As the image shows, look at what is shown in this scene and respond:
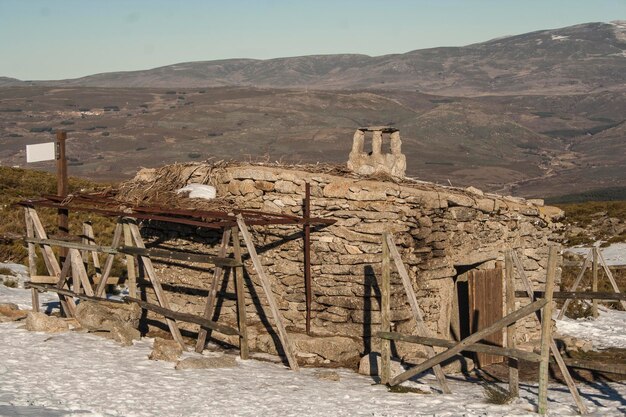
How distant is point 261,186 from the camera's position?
12594mm

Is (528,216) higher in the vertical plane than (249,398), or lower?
higher

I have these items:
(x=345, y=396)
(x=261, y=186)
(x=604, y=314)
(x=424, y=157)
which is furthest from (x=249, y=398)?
(x=424, y=157)

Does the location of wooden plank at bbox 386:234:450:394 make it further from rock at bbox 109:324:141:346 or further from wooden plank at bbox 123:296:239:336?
rock at bbox 109:324:141:346

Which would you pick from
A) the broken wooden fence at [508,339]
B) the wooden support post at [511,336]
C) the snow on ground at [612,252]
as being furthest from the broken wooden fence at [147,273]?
the snow on ground at [612,252]

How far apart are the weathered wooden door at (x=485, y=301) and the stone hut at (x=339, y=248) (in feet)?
0.77

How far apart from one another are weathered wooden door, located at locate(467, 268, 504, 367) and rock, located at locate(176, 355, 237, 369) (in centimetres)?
406

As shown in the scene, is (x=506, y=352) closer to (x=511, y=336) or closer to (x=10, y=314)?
(x=511, y=336)

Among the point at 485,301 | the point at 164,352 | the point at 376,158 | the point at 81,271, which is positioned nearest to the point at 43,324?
the point at 81,271

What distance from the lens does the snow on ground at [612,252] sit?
2557cm

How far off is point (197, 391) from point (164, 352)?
147 centimetres

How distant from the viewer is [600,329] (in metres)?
16.2

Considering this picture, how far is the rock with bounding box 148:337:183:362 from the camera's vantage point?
36.8 feet

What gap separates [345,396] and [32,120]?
17723 cm

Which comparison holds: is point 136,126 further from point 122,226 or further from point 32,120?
point 122,226
